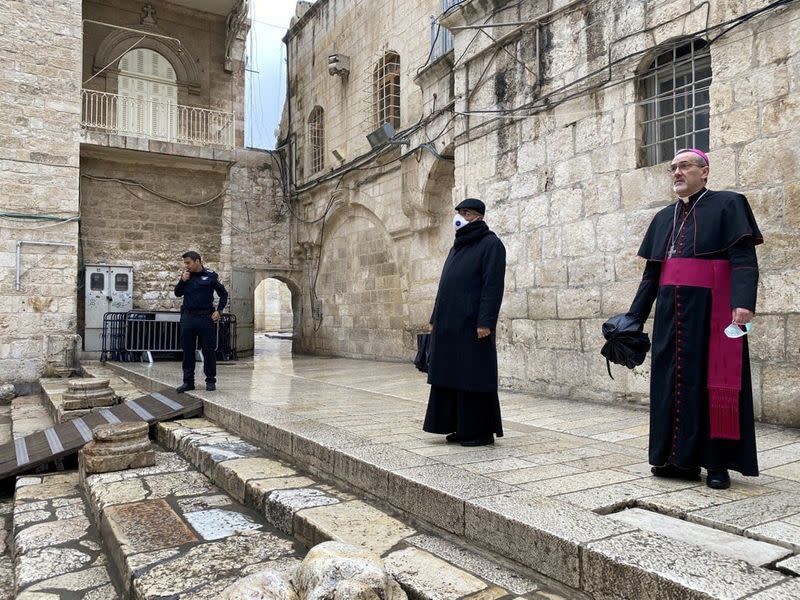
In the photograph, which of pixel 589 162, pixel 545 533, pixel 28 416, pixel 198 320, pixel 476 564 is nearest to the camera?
pixel 545 533

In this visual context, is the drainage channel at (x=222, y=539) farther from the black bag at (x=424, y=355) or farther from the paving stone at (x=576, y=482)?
the black bag at (x=424, y=355)

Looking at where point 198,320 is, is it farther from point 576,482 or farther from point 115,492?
point 576,482

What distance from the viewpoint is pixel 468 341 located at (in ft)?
12.6

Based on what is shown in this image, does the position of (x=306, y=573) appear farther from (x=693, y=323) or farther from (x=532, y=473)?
(x=693, y=323)

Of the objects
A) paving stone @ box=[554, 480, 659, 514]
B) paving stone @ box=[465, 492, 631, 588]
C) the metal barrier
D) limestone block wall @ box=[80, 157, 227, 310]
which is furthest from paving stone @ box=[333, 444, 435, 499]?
limestone block wall @ box=[80, 157, 227, 310]

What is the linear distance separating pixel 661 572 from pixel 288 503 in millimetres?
1936

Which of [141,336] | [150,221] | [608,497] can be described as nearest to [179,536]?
[608,497]

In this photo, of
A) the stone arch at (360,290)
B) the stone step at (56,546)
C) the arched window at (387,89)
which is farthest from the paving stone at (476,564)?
the arched window at (387,89)

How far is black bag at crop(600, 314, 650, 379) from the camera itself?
3.12 m

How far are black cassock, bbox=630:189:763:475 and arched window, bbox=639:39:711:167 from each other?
2784mm

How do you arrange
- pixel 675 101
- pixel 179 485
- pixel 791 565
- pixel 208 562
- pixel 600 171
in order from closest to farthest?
pixel 791 565 < pixel 208 562 < pixel 179 485 < pixel 675 101 < pixel 600 171

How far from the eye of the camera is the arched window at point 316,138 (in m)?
14.6

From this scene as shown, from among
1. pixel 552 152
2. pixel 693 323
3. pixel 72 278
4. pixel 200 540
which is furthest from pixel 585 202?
pixel 72 278

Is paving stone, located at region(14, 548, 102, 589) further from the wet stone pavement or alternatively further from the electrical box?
the electrical box
